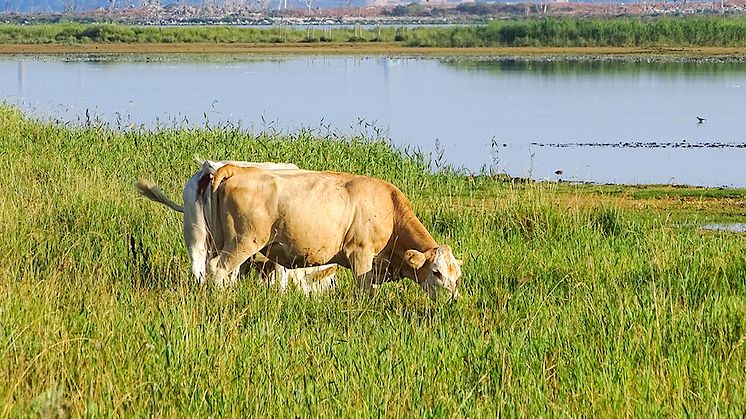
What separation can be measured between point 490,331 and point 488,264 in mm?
2367

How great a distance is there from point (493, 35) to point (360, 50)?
26.5 ft

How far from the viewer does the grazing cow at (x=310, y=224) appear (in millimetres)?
9258

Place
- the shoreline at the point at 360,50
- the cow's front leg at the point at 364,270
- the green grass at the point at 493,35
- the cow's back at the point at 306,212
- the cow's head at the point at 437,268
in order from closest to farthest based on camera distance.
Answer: the cow's head at the point at 437,268, the cow's back at the point at 306,212, the cow's front leg at the point at 364,270, the shoreline at the point at 360,50, the green grass at the point at 493,35

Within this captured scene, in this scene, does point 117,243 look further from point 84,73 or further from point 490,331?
point 84,73

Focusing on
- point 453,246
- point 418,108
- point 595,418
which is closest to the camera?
point 595,418

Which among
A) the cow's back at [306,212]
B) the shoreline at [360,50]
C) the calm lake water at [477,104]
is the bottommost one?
the calm lake water at [477,104]

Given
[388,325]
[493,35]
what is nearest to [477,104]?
[388,325]

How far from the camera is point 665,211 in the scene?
15.7 meters

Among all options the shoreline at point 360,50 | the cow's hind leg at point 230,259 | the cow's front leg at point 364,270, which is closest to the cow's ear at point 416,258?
the cow's front leg at point 364,270

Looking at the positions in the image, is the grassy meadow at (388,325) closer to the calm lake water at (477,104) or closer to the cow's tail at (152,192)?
the cow's tail at (152,192)

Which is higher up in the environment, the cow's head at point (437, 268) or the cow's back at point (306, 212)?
the cow's back at point (306, 212)

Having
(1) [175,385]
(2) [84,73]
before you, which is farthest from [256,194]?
(2) [84,73]

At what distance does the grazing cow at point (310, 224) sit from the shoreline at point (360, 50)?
5374 cm

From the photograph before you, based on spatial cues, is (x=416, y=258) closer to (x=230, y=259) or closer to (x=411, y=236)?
(x=411, y=236)
